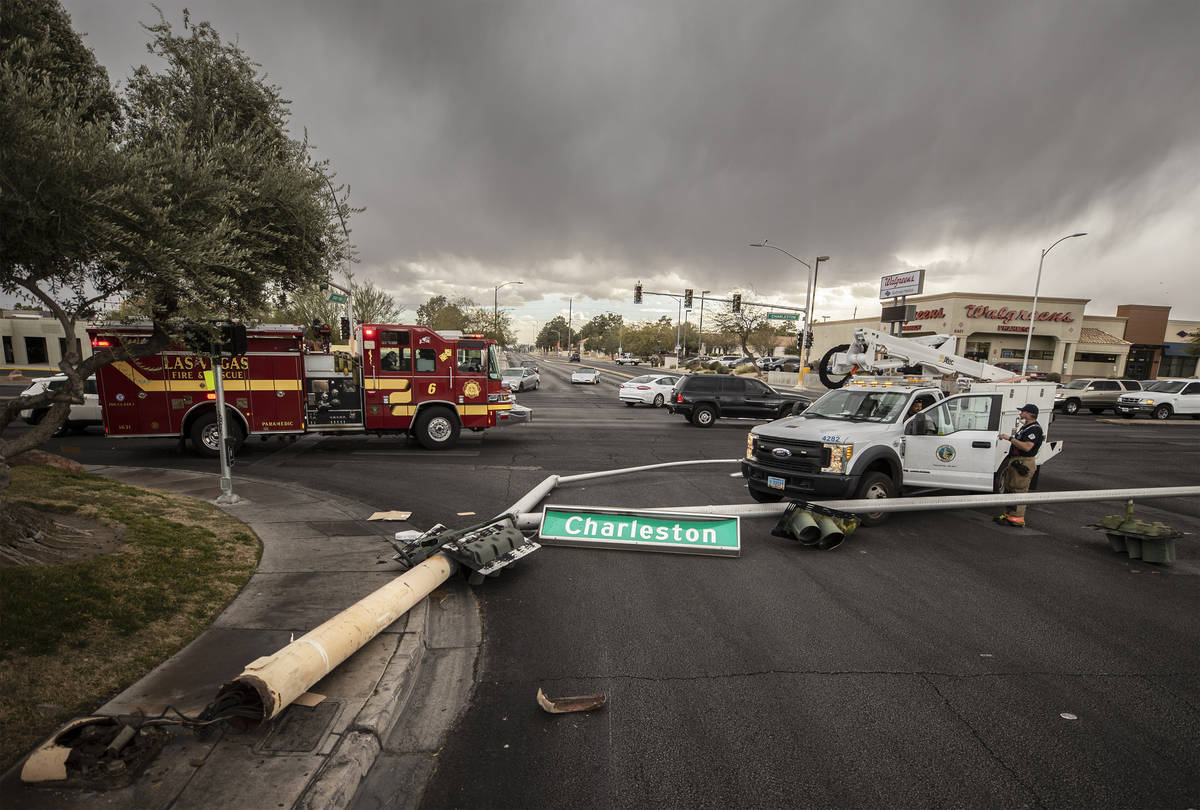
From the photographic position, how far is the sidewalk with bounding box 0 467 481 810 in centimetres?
296

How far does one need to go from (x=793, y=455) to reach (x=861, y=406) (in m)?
1.90

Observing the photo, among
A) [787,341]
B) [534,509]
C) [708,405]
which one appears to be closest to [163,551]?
[534,509]

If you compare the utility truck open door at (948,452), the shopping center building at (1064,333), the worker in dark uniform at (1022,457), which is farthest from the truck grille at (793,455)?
the shopping center building at (1064,333)

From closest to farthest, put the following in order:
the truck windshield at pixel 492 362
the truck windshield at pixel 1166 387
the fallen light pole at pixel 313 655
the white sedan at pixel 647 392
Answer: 1. the fallen light pole at pixel 313 655
2. the truck windshield at pixel 492 362
3. the truck windshield at pixel 1166 387
4. the white sedan at pixel 647 392

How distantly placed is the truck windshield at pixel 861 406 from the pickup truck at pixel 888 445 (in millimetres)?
15

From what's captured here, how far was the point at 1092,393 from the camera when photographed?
1119 inches

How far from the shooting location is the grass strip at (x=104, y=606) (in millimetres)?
3592

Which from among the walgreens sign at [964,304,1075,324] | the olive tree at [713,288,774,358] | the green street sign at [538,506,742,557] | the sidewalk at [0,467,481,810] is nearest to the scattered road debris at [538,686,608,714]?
the sidewalk at [0,467,481,810]

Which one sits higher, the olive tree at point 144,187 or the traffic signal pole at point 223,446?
the olive tree at point 144,187

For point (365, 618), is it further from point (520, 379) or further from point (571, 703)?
Answer: point (520, 379)

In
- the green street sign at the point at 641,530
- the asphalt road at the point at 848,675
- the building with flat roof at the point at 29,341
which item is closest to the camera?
the asphalt road at the point at 848,675

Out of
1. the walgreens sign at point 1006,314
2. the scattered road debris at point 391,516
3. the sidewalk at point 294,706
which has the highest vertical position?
the walgreens sign at point 1006,314

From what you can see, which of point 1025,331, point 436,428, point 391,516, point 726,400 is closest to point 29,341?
point 436,428

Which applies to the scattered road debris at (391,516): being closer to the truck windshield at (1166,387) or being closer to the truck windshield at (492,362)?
the truck windshield at (492,362)
